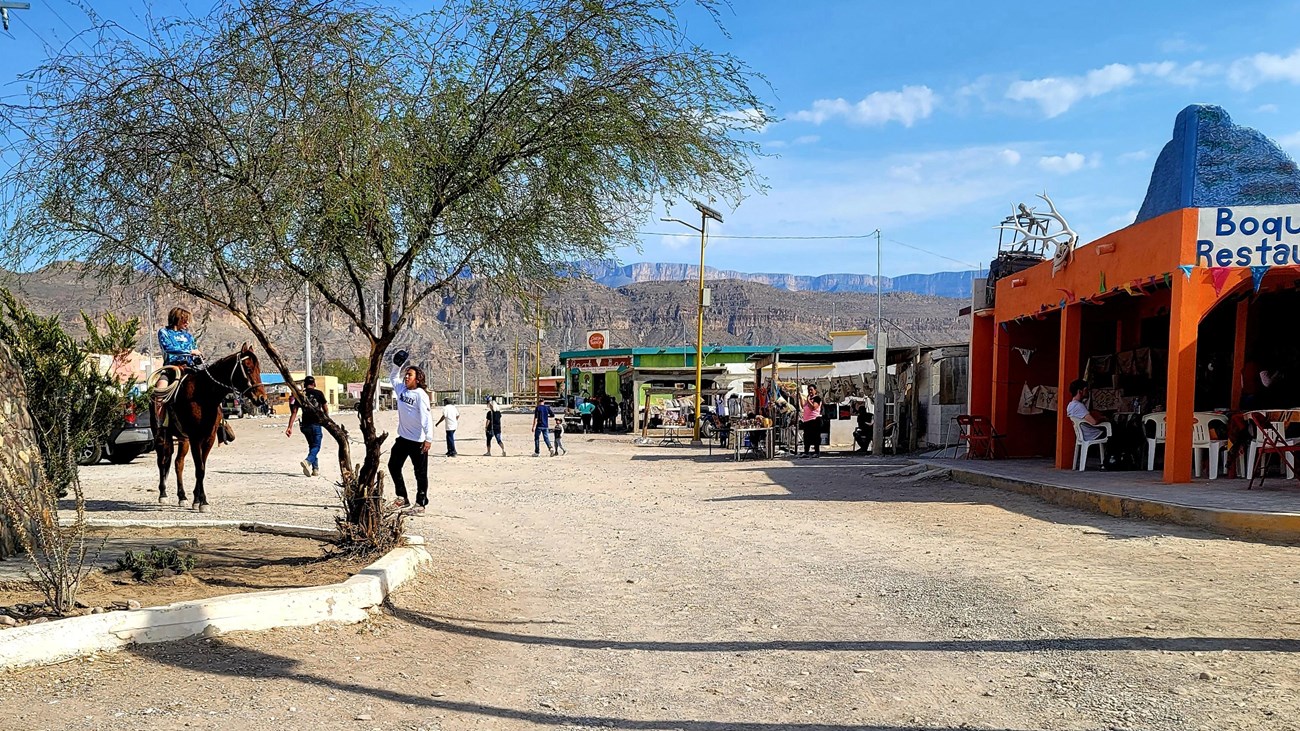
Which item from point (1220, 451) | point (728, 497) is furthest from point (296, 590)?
point (1220, 451)

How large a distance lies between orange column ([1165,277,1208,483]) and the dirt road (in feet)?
7.49

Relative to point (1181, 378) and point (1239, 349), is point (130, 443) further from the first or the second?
point (1239, 349)

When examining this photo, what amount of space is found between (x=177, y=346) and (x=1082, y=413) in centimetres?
1276

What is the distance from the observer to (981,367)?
2077 cm

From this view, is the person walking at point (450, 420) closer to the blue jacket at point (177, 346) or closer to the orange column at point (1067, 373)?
the blue jacket at point (177, 346)

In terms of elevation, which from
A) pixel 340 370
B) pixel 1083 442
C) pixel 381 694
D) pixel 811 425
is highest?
pixel 340 370

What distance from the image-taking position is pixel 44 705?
4480 millimetres

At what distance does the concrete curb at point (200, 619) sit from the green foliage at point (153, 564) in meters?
1.18

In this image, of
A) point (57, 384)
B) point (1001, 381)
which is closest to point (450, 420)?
point (1001, 381)

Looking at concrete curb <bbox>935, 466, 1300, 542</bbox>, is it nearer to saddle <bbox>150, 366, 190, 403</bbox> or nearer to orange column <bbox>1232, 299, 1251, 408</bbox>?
orange column <bbox>1232, 299, 1251, 408</bbox>

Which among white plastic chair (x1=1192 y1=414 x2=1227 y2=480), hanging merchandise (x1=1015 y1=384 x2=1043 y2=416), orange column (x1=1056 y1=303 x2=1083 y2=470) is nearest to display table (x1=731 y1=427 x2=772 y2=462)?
hanging merchandise (x1=1015 y1=384 x2=1043 y2=416)

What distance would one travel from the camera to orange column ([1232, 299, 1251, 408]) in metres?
15.0

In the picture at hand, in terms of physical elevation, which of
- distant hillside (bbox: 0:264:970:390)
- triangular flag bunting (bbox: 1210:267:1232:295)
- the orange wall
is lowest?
triangular flag bunting (bbox: 1210:267:1232:295)

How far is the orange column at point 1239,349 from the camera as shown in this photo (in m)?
15.0
